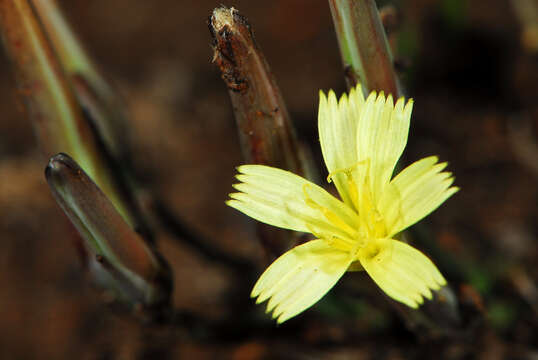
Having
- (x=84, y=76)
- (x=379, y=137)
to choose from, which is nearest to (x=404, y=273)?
(x=379, y=137)

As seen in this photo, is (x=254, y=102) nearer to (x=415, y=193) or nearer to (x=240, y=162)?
(x=415, y=193)

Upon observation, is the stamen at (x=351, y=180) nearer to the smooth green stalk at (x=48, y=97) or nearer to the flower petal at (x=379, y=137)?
the flower petal at (x=379, y=137)

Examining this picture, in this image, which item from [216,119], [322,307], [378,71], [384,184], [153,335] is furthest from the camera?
[216,119]

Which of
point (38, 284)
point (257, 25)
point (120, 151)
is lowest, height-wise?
point (38, 284)

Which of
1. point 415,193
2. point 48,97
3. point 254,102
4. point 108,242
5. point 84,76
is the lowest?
point 415,193

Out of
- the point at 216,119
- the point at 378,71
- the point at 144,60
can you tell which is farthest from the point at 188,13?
the point at 378,71

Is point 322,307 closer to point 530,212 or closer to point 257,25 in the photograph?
point 530,212

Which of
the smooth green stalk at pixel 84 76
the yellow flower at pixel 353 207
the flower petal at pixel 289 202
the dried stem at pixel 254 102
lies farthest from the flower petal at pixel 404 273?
the smooth green stalk at pixel 84 76

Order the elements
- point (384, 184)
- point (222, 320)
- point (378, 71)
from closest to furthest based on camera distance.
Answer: point (384, 184), point (378, 71), point (222, 320)
